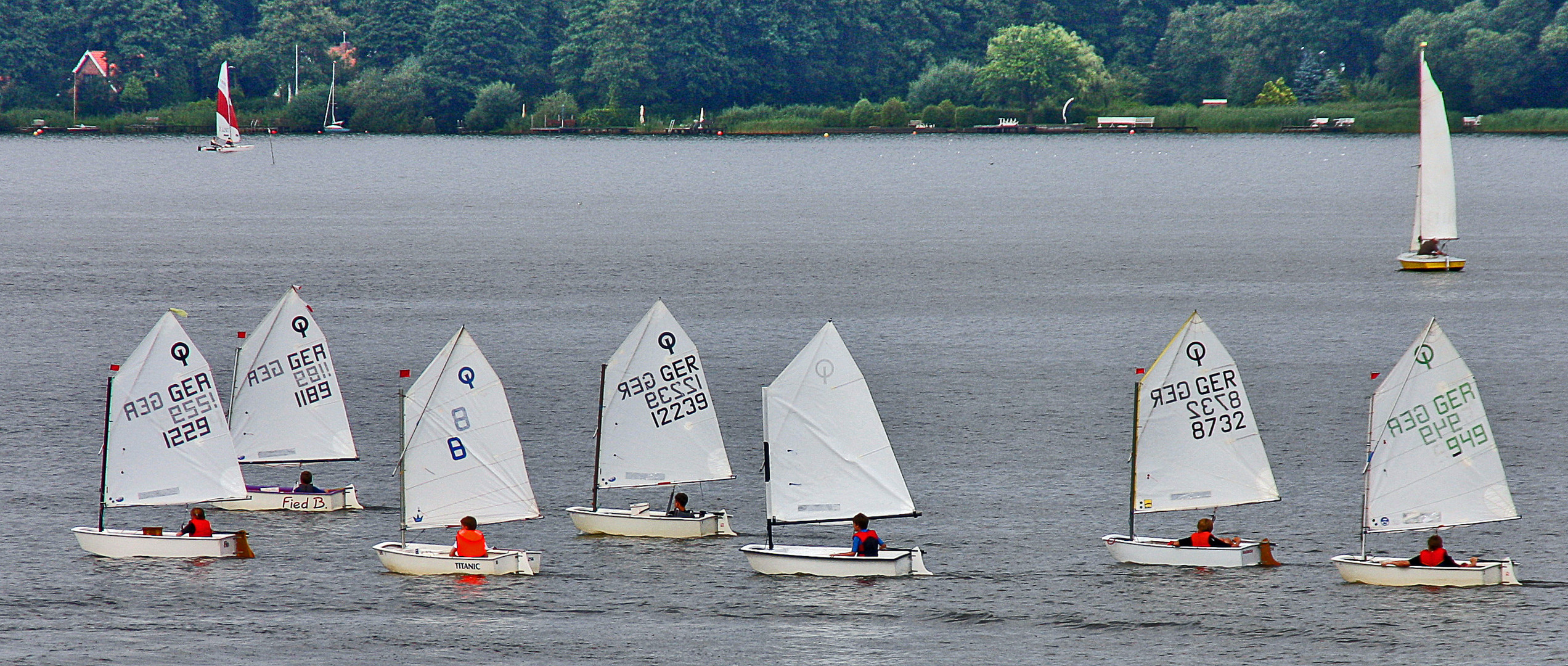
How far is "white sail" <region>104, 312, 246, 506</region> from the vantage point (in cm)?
4978

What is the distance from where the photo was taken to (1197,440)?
49062 mm

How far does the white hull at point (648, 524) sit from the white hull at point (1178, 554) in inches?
443

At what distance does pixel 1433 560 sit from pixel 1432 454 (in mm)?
3107

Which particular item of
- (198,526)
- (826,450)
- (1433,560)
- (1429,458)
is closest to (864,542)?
(826,450)

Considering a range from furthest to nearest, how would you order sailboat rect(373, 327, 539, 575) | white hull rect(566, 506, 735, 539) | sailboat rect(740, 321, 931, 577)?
white hull rect(566, 506, 735, 539) < sailboat rect(740, 321, 931, 577) < sailboat rect(373, 327, 539, 575)

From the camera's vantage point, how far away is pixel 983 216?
16788 centimetres

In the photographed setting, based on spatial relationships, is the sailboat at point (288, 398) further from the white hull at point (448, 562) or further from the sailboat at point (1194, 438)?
the sailboat at point (1194, 438)

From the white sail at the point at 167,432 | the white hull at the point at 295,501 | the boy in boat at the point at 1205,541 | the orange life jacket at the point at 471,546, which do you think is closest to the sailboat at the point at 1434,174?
the boy in boat at the point at 1205,541

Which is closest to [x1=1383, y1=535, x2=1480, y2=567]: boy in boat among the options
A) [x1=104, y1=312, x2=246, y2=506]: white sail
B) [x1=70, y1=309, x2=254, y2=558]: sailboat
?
[x1=70, y1=309, x2=254, y2=558]: sailboat

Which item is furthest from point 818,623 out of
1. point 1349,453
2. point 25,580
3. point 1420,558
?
point 1349,453

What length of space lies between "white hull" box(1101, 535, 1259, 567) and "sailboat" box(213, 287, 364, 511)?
963 inches

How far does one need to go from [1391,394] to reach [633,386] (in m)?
21.3

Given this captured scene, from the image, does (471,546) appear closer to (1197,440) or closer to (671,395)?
(671,395)

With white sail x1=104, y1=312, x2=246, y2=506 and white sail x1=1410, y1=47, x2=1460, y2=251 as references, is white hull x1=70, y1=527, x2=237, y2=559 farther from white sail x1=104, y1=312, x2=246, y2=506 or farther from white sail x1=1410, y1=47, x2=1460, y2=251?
white sail x1=1410, y1=47, x2=1460, y2=251
